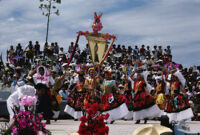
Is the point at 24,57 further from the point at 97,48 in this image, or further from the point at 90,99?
the point at 97,48

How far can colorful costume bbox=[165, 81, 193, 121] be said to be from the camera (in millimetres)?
15227

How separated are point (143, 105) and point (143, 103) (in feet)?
0.25

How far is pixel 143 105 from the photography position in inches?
618

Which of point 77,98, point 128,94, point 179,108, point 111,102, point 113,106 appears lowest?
point 179,108

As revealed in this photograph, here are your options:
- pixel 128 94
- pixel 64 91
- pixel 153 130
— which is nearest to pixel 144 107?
pixel 128 94

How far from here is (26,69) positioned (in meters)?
24.8

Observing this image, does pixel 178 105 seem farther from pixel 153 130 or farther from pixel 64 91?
pixel 153 130

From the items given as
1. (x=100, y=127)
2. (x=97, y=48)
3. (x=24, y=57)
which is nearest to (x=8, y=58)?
(x=24, y=57)

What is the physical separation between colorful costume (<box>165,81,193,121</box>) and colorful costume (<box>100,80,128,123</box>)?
1765 millimetres

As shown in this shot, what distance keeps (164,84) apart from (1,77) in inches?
473

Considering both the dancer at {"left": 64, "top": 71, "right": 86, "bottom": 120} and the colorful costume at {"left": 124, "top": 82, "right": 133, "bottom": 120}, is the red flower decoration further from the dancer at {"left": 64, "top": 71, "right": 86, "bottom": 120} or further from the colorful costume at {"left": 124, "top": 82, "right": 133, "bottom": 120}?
the colorful costume at {"left": 124, "top": 82, "right": 133, "bottom": 120}

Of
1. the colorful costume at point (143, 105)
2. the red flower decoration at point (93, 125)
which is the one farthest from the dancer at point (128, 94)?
the red flower decoration at point (93, 125)

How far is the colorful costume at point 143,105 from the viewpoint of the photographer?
51.0 ft

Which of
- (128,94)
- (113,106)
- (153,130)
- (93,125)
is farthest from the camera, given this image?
(128,94)
